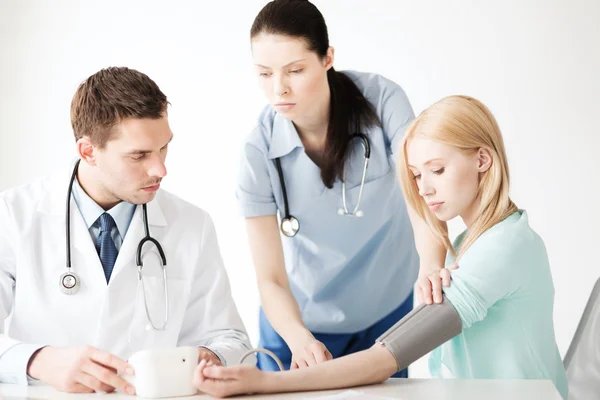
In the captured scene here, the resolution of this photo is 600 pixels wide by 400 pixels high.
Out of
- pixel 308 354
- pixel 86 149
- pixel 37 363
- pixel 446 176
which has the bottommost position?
pixel 308 354

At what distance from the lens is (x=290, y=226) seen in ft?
6.99

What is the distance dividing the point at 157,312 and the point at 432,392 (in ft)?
2.53

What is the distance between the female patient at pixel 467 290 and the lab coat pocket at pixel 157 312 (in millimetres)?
543

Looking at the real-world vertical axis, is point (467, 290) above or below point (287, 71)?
below

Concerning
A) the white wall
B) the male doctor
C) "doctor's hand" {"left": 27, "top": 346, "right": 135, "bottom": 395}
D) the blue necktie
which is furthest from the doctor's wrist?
the white wall

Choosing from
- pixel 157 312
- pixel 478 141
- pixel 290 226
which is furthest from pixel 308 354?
pixel 478 141

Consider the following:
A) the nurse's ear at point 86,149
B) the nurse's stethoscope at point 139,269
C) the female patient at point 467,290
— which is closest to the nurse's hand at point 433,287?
the female patient at point 467,290

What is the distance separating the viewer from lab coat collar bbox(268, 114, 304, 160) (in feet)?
6.86

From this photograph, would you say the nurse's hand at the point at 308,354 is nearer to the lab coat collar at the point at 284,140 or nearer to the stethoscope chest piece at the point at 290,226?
the stethoscope chest piece at the point at 290,226

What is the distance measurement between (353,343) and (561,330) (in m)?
1.61

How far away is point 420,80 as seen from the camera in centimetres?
358

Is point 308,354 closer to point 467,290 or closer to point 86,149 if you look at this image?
point 467,290

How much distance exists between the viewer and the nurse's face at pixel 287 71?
6.31 feet

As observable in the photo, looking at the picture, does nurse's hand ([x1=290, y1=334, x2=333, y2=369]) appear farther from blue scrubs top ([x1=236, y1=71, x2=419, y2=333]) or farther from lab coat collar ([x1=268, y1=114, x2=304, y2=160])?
lab coat collar ([x1=268, y1=114, x2=304, y2=160])
